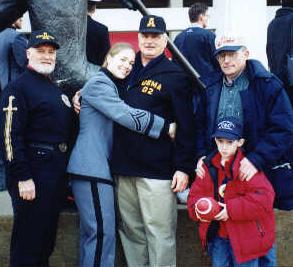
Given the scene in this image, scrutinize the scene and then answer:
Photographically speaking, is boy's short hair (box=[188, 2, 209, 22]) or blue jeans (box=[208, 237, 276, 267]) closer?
blue jeans (box=[208, 237, 276, 267])

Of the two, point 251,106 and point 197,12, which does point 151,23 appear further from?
point 197,12

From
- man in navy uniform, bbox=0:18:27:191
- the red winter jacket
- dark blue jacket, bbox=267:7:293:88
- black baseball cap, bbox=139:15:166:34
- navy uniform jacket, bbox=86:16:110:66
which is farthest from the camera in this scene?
dark blue jacket, bbox=267:7:293:88

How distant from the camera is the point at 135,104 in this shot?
139 inches

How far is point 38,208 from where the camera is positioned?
3434 mm

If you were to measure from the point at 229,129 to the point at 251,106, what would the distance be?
21 centimetres

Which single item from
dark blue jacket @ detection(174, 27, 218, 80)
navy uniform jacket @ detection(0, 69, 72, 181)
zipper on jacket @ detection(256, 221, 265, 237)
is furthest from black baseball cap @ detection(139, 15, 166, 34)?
dark blue jacket @ detection(174, 27, 218, 80)

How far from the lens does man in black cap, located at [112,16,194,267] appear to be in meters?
3.50

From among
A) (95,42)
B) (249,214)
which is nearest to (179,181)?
(249,214)

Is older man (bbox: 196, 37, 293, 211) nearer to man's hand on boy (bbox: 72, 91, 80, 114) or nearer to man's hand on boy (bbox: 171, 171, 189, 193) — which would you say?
man's hand on boy (bbox: 171, 171, 189, 193)

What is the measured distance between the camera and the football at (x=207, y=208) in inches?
126

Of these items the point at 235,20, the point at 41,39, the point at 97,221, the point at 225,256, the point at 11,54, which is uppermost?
the point at 235,20

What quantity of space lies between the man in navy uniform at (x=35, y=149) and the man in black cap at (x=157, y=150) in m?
0.36

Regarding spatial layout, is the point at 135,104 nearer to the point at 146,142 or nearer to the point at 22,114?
the point at 146,142

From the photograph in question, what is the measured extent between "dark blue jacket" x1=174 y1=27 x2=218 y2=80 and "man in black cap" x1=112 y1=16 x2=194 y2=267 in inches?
74.7
